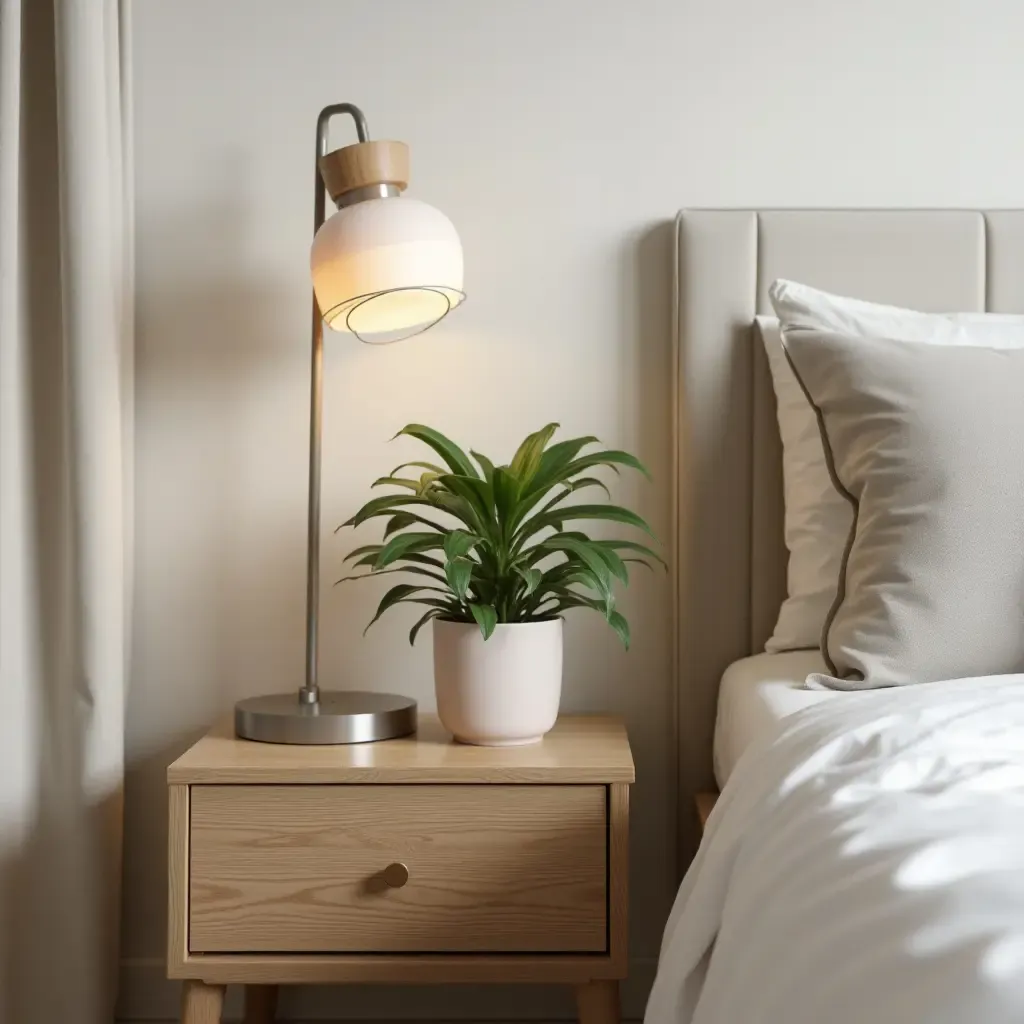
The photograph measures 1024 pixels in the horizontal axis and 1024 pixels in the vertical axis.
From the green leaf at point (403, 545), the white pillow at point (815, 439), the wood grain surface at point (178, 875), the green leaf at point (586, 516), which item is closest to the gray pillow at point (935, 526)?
the white pillow at point (815, 439)

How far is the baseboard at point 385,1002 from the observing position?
5.97 ft


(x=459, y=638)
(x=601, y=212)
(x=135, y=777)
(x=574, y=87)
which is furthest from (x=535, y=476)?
(x=135, y=777)

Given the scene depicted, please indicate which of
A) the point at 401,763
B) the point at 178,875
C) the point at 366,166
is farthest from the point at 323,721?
the point at 366,166

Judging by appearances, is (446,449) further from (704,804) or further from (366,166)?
(704,804)

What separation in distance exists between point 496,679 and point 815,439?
1.86ft

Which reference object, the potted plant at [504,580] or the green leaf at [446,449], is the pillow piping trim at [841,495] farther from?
the green leaf at [446,449]

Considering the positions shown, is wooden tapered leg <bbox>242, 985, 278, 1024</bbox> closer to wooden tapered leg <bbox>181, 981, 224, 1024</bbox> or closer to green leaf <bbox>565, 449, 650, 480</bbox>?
wooden tapered leg <bbox>181, 981, 224, 1024</bbox>

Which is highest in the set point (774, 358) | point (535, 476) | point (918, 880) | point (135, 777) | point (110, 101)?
point (110, 101)

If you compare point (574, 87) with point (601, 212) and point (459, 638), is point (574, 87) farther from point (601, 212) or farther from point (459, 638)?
point (459, 638)

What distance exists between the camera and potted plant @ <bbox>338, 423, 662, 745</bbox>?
4.92ft

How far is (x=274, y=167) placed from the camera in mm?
1857

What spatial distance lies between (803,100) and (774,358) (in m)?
0.45

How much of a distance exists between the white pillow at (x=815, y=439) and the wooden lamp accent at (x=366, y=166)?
1.84 feet

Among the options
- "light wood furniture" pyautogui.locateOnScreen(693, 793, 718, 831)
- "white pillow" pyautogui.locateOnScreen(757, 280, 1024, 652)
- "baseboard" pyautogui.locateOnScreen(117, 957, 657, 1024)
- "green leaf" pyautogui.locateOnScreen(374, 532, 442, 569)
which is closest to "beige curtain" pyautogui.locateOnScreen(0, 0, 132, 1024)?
"baseboard" pyautogui.locateOnScreen(117, 957, 657, 1024)
